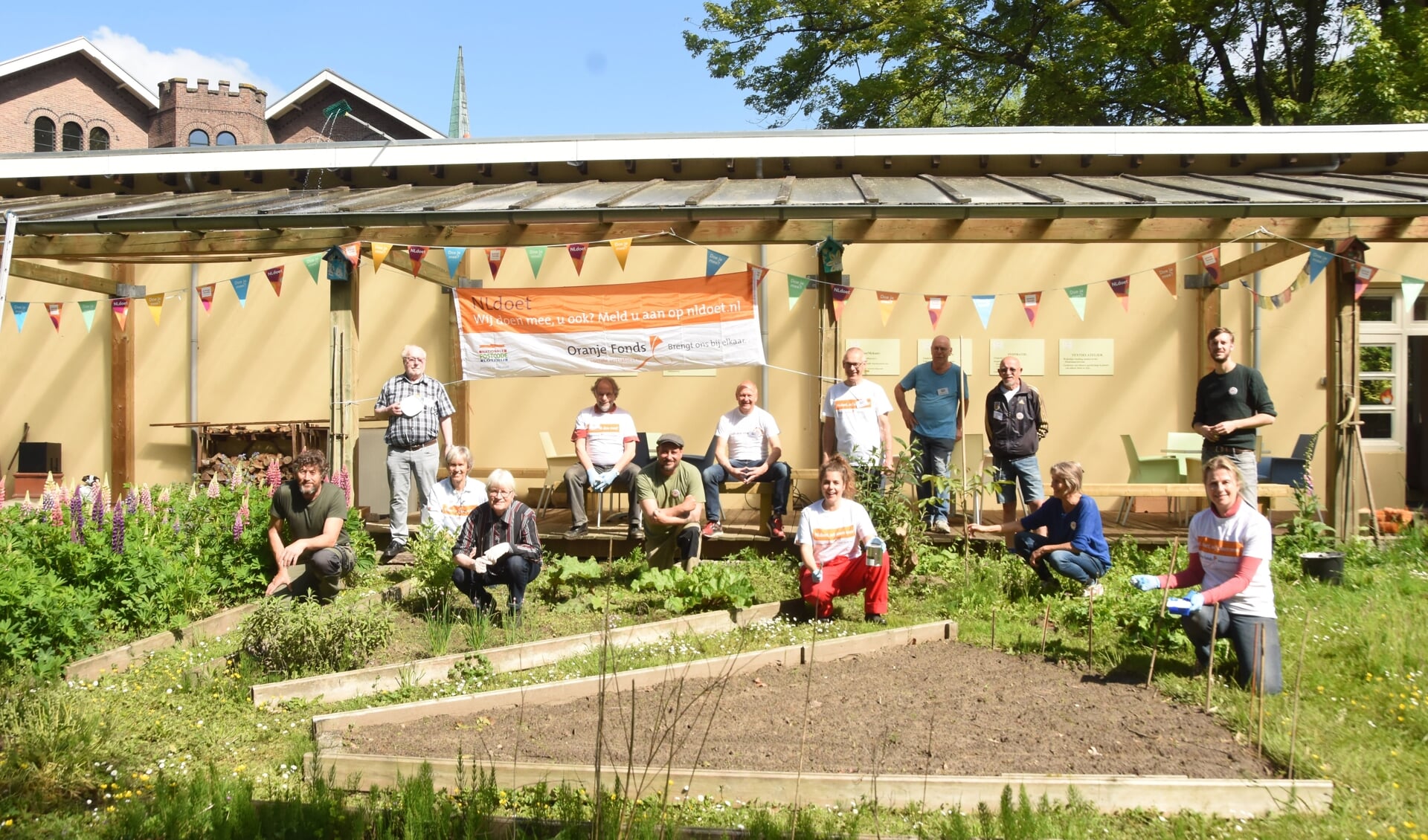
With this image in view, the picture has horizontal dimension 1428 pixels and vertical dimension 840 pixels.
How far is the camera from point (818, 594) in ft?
20.6

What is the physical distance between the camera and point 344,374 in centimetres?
852

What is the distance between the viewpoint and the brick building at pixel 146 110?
30.8 metres

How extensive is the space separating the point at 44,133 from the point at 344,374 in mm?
29695

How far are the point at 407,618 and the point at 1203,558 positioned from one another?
466 centimetres

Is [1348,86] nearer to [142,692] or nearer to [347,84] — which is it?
[142,692]

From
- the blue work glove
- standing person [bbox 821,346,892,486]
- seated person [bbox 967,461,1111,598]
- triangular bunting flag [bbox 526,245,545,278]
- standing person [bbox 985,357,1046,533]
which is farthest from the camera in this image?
triangular bunting flag [bbox 526,245,545,278]

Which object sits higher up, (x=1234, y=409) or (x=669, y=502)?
(x=1234, y=409)

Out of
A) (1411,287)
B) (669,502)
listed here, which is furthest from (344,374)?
(1411,287)

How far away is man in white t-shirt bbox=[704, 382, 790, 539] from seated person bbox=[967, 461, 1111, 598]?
201 cm

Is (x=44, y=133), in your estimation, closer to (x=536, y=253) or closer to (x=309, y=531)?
(x=536, y=253)

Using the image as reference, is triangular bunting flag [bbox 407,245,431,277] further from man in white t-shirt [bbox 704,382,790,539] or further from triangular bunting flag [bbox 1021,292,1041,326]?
triangular bunting flag [bbox 1021,292,1041,326]

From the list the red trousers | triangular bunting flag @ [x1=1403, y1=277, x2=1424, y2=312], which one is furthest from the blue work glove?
triangular bunting flag @ [x1=1403, y1=277, x2=1424, y2=312]

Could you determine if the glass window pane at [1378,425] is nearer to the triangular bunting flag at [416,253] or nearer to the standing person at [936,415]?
the standing person at [936,415]

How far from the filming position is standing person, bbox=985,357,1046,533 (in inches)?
306
